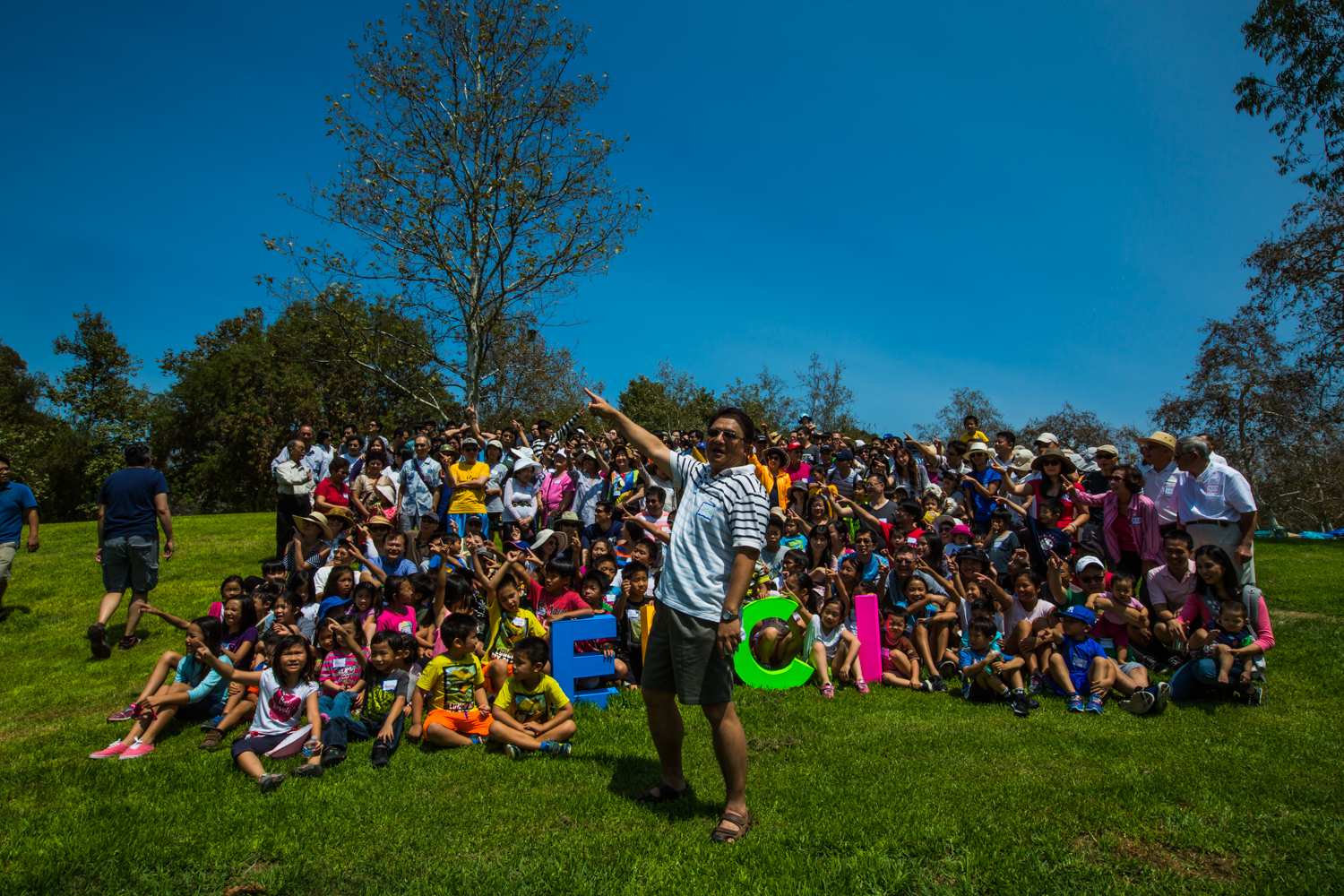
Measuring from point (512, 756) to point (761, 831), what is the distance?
2.23 meters

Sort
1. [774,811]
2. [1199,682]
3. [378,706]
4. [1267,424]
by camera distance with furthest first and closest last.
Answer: [1267,424] → [1199,682] → [378,706] → [774,811]

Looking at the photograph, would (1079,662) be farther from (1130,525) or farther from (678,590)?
(678,590)

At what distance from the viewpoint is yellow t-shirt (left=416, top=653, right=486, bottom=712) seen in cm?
586

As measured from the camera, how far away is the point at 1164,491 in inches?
287

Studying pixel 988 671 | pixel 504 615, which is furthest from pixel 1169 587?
pixel 504 615

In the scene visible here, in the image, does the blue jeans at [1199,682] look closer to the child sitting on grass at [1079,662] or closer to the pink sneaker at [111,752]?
the child sitting on grass at [1079,662]

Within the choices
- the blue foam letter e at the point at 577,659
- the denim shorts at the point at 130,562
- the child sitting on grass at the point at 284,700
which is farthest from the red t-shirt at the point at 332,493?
the blue foam letter e at the point at 577,659

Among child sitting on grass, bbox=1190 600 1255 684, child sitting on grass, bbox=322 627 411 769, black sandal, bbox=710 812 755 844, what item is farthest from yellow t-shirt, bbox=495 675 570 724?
child sitting on grass, bbox=1190 600 1255 684

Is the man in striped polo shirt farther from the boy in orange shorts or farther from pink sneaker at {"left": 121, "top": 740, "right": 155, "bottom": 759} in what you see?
pink sneaker at {"left": 121, "top": 740, "right": 155, "bottom": 759}

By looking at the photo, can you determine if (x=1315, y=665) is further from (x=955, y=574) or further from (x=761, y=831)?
(x=761, y=831)

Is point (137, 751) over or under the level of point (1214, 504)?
under

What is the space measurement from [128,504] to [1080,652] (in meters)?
10.4

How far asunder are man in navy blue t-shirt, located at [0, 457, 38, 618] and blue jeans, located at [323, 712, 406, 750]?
614 cm

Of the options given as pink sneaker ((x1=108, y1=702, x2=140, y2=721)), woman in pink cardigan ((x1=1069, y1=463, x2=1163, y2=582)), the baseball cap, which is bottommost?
pink sneaker ((x1=108, y1=702, x2=140, y2=721))
